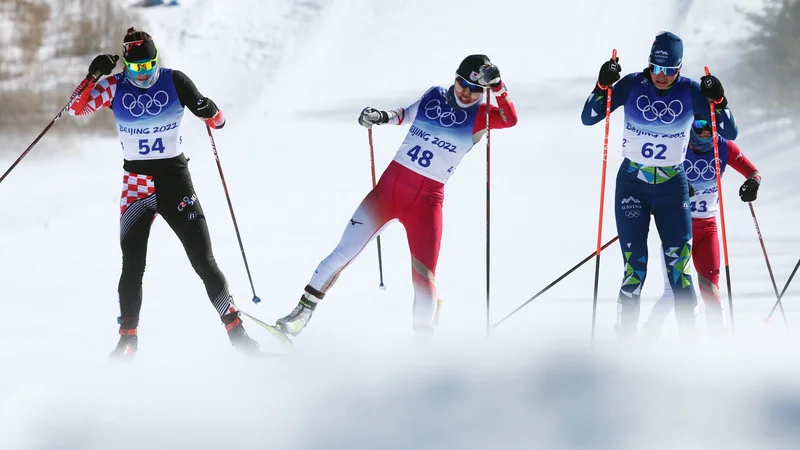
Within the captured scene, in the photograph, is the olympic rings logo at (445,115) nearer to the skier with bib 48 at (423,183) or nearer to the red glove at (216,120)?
the skier with bib 48 at (423,183)

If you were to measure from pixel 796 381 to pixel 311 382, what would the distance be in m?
2.53

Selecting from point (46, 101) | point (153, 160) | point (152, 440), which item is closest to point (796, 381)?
point (152, 440)

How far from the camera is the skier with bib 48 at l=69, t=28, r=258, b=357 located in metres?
5.75

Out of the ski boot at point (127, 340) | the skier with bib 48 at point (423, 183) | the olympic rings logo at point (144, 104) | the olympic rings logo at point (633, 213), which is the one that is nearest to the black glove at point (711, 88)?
the olympic rings logo at point (633, 213)

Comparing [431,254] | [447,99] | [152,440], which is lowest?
[152,440]

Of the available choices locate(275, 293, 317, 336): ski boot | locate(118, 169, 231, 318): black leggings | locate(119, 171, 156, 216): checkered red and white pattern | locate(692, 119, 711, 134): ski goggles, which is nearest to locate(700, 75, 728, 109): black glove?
locate(692, 119, 711, 134): ski goggles

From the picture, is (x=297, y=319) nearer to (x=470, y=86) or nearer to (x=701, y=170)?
(x=470, y=86)

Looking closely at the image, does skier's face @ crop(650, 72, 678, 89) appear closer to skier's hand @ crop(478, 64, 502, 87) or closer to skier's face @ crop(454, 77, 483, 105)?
skier's hand @ crop(478, 64, 502, 87)

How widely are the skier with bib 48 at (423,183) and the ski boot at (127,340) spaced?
0.88 metres

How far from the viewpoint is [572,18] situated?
21.7 metres

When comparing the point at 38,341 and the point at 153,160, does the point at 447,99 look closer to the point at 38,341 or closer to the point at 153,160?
the point at 153,160

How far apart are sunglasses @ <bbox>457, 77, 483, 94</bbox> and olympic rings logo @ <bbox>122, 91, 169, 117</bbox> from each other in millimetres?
1769

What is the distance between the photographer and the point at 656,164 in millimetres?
5891

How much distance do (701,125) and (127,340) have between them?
12.5ft
